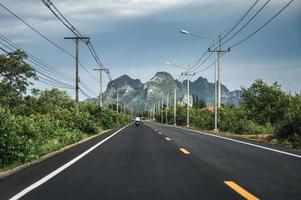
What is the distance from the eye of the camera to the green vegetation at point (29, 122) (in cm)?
1517

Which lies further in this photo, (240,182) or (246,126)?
(246,126)

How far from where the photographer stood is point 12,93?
54.8 metres

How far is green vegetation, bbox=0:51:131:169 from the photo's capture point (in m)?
15.2

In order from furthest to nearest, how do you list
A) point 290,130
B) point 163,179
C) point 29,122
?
point 290,130, point 29,122, point 163,179

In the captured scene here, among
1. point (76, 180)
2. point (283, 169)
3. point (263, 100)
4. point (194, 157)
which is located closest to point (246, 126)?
point (263, 100)

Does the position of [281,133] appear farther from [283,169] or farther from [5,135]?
[5,135]

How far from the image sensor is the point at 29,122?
20672mm

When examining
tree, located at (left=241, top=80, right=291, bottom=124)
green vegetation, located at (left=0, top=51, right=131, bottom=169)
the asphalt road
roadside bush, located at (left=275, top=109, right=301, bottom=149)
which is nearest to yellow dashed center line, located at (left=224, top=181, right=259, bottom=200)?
the asphalt road

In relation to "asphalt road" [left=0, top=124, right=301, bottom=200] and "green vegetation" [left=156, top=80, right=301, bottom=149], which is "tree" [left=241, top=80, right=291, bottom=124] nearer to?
"green vegetation" [left=156, top=80, right=301, bottom=149]

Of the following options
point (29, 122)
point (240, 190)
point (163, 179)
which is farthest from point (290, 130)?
point (240, 190)

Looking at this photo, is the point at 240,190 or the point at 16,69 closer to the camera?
the point at 240,190

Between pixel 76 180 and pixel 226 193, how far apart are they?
3474mm

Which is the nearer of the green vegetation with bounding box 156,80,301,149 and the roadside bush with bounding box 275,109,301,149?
the roadside bush with bounding box 275,109,301,149

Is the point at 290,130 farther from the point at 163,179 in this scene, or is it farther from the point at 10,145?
the point at 163,179
